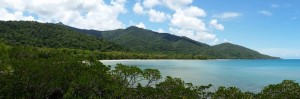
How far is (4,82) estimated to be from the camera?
62.1ft

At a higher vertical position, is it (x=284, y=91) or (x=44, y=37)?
(x=44, y=37)

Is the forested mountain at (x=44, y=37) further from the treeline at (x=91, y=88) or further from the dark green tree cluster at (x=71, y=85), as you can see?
the treeline at (x=91, y=88)

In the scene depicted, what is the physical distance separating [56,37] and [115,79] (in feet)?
534

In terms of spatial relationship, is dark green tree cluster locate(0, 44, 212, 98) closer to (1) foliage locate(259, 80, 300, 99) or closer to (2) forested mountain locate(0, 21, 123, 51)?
(1) foliage locate(259, 80, 300, 99)

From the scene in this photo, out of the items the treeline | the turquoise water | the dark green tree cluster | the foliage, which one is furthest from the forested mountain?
the foliage

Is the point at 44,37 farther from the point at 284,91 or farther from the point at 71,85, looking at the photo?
the point at 284,91

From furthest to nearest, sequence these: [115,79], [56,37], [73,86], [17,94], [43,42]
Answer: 1. [56,37]
2. [43,42]
3. [115,79]
4. [73,86]
5. [17,94]

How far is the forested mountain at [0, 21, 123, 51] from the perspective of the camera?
15225 centimetres

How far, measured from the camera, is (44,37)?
17250 centimetres

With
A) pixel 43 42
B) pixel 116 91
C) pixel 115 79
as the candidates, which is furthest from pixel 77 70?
pixel 43 42

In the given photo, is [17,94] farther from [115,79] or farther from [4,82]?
[115,79]

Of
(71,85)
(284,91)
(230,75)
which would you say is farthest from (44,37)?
(284,91)

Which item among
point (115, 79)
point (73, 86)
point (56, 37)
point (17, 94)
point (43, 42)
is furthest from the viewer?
point (56, 37)

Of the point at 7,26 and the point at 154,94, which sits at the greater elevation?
the point at 7,26
